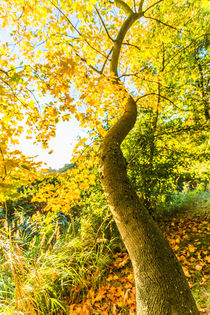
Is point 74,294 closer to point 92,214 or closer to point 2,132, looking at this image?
point 92,214

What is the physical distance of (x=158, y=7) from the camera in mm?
3488

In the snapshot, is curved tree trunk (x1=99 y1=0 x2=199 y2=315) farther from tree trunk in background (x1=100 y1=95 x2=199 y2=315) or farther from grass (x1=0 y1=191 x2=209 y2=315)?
grass (x1=0 y1=191 x2=209 y2=315)

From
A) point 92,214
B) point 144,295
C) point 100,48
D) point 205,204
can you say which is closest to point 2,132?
point 144,295

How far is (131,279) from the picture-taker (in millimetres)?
2453

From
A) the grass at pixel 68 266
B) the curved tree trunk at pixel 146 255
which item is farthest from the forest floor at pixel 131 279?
the curved tree trunk at pixel 146 255

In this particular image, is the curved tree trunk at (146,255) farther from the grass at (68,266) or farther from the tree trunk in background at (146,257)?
the grass at (68,266)

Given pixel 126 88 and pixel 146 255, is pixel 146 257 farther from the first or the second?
pixel 126 88

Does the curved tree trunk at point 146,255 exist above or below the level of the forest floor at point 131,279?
above

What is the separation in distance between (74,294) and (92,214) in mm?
1532

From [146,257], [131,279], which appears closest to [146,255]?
[146,257]

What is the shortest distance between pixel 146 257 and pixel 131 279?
6.45ft

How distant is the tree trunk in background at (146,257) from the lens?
96cm

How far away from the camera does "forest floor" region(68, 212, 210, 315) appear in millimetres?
1964

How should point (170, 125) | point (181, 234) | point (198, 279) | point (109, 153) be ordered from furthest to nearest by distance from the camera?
1. point (181, 234)
2. point (170, 125)
3. point (198, 279)
4. point (109, 153)
